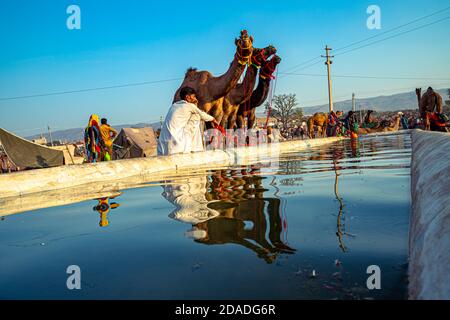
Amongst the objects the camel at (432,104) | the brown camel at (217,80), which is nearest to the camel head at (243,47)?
the brown camel at (217,80)

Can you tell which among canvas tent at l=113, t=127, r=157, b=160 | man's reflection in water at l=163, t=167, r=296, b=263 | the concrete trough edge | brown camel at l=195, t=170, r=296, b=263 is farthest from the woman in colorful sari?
brown camel at l=195, t=170, r=296, b=263

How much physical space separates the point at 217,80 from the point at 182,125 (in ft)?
14.7

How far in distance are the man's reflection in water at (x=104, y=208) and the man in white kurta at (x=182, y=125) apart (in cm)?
434

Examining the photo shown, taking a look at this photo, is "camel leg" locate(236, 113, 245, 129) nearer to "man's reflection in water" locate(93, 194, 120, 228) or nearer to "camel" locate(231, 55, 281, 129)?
"camel" locate(231, 55, 281, 129)

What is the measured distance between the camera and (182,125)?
7.34 m

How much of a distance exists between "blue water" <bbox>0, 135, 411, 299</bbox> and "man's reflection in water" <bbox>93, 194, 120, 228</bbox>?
0.02m

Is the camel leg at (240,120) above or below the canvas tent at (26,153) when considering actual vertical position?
above

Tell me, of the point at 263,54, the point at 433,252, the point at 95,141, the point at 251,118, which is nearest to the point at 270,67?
the point at 263,54

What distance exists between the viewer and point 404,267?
1.01 meters

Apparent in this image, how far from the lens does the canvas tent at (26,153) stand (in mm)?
12594

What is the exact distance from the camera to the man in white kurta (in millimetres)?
7176

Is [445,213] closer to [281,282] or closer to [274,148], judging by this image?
[281,282]

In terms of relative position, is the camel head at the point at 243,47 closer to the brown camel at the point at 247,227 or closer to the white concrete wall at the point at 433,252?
the brown camel at the point at 247,227
